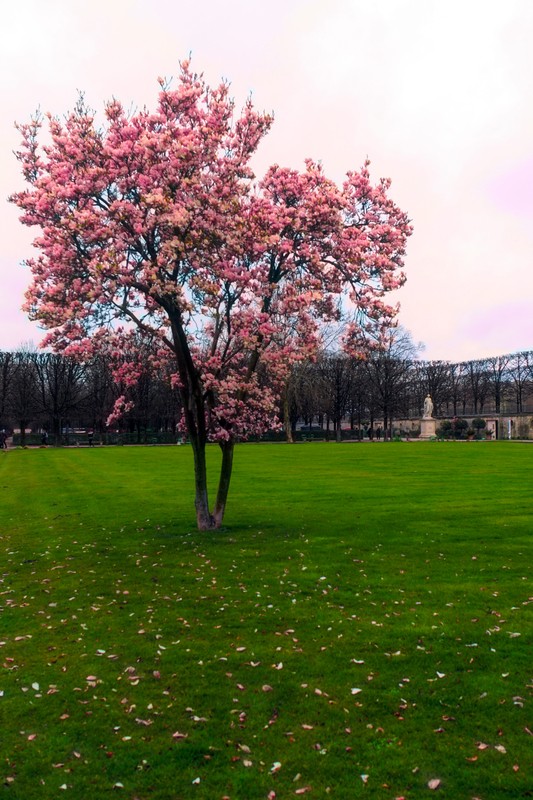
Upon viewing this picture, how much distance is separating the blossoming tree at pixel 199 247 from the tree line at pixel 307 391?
6082cm

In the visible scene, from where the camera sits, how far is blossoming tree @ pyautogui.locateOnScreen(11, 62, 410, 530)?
49.0 ft

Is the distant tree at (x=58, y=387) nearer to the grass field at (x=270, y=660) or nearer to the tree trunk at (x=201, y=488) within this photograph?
the tree trunk at (x=201, y=488)

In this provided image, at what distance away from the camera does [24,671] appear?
29.4 feet

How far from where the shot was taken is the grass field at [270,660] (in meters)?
6.28

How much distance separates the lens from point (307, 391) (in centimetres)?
8806

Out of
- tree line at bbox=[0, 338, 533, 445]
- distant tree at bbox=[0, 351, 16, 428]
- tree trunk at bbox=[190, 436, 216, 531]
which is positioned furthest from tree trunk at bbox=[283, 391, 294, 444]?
tree trunk at bbox=[190, 436, 216, 531]

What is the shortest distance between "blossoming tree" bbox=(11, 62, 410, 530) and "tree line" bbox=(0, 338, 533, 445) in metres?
60.8

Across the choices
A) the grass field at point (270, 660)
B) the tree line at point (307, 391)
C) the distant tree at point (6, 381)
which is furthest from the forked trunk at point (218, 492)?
the distant tree at point (6, 381)

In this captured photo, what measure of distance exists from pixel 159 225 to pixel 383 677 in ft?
36.3

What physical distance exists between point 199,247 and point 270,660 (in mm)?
10015

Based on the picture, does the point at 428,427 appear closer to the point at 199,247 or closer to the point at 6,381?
the point at 6,381

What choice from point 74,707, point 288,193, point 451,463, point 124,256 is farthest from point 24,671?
point 451,463

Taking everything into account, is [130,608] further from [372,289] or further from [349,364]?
[349,364]

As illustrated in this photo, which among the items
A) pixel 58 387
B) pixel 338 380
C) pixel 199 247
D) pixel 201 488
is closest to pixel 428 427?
pixel 338 380
